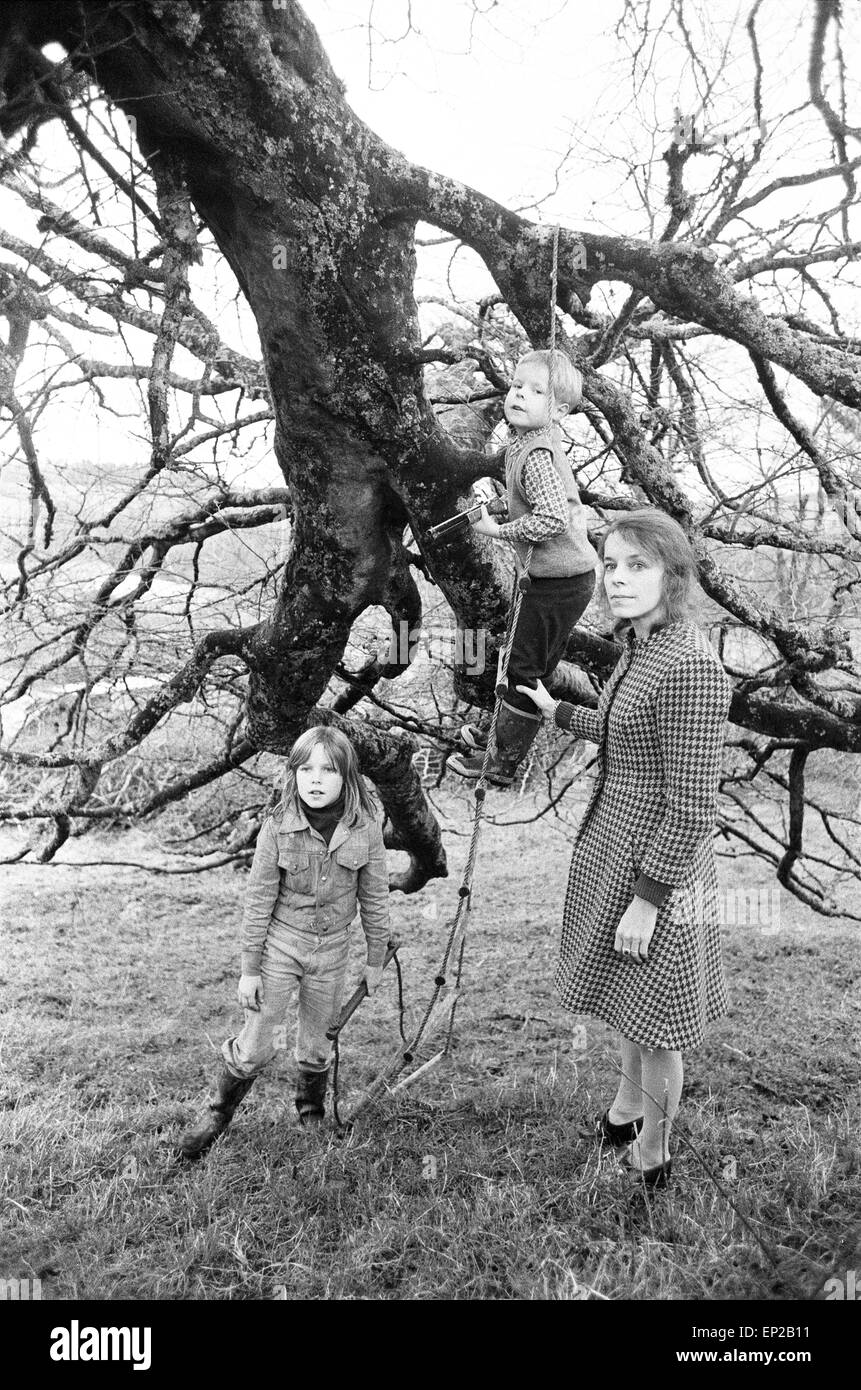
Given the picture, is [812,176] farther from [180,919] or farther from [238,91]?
[180,919]

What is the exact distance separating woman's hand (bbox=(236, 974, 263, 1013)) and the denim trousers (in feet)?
0.06

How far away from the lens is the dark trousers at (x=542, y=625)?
2.52m

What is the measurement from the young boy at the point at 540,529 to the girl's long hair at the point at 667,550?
15 cm

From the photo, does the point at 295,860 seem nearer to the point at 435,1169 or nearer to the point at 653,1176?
the point at 435,1169

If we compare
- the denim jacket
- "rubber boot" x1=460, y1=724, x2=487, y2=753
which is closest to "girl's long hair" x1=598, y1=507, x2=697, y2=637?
"rubber boot" x1=460, y1=724, x2=487, y2=753

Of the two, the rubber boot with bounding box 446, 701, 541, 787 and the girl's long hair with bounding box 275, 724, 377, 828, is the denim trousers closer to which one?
the girl's long hair with bounding box 275, 724, 377, 828

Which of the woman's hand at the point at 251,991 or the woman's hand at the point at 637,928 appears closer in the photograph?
the woman's hand at the point at 637,928

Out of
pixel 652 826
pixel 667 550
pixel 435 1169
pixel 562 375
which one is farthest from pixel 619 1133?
pixel 562 375

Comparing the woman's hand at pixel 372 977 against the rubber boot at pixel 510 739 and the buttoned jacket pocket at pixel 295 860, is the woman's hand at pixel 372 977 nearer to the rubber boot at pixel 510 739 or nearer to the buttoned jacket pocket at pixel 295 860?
the buttoned jacket pocket at pixel 295 860

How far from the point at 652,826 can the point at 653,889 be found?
0.55 ft

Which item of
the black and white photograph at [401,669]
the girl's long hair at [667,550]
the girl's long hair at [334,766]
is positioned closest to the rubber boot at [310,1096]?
the black and white photograph at [401,669]

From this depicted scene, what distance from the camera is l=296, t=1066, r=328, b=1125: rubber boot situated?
3256 millimetres

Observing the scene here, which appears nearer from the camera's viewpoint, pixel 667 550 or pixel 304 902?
pixel 667 550

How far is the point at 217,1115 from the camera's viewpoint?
10.2 feet
